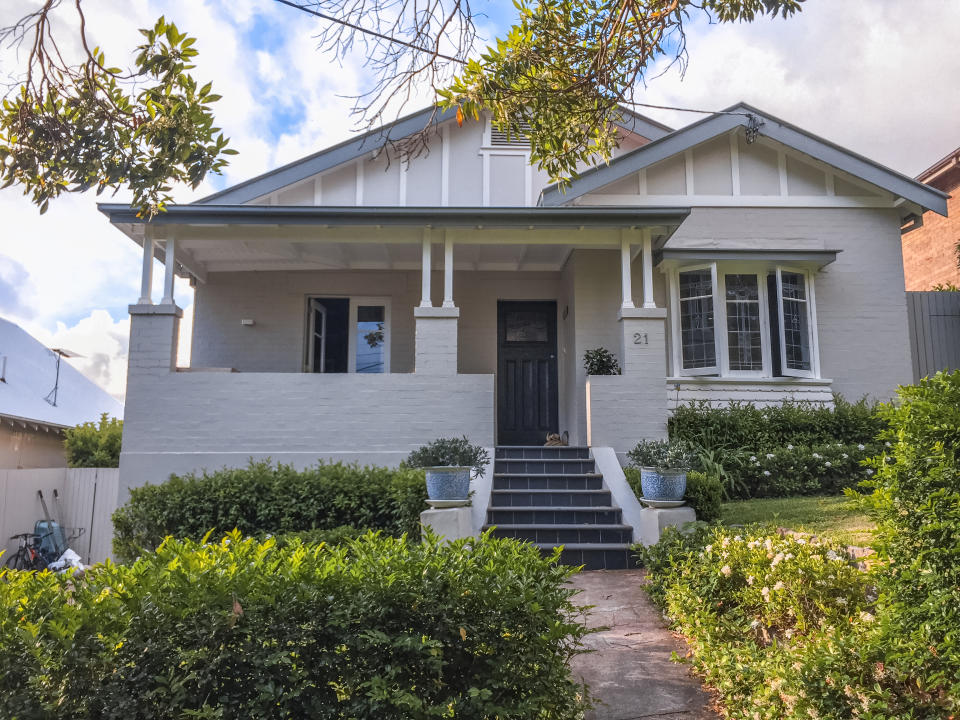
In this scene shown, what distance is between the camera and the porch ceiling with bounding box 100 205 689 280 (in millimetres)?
10688

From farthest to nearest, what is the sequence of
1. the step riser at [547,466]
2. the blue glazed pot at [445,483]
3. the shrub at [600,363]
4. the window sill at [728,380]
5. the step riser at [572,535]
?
1. the window sill at [728,380]
2. the shrub at [600,363]
3. the step riser at [547,466]
4. the step riser at [572,535]
5. the blue glazed pot at [445,483]

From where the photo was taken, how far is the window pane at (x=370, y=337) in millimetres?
13688

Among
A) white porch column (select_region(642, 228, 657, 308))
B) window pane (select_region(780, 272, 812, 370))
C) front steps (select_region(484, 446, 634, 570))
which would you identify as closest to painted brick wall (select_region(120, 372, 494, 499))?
front steps (select_region(484, 446, 634, 570))

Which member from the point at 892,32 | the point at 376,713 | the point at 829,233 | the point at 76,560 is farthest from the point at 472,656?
the point at 829,233

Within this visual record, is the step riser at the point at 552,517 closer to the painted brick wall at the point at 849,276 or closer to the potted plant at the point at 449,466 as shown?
the potted plant at the point at 449,466

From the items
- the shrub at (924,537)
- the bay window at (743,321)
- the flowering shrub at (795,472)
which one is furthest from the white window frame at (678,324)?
A: the shrub at (924,537)

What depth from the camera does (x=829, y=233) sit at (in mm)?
12961

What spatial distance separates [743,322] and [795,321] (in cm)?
97

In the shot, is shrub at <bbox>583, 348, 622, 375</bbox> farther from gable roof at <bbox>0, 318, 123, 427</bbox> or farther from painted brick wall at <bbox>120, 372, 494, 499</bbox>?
gable roof at <bbox>0, 318, 123, 427</bbox>

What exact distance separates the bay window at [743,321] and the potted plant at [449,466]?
15.1 feet

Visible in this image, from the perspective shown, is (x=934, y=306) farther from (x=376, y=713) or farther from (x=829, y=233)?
(x=376, y=713)

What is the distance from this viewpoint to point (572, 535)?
8266 mm

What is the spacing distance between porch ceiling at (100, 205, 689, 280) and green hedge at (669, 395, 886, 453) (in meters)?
2.93

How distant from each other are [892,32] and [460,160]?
748 cm
